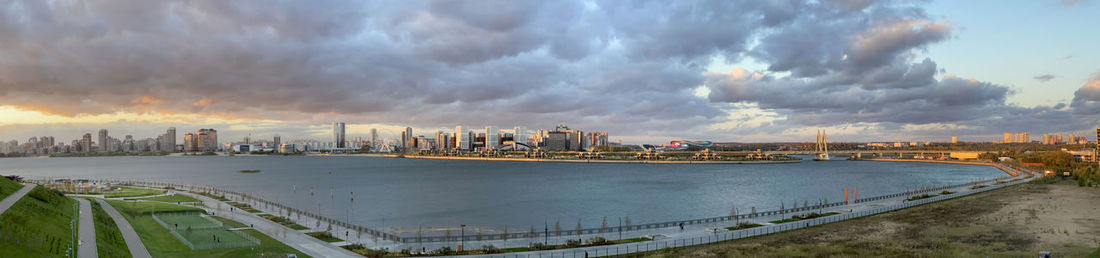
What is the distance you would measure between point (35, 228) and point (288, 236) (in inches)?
583

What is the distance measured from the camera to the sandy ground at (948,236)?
3422 cm

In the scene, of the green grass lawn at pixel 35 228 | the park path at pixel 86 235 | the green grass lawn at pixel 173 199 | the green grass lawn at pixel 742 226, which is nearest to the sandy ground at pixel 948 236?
the green grass lawn at pixel 742 226

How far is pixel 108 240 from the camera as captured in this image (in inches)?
1406

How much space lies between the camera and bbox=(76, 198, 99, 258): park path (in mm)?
30852

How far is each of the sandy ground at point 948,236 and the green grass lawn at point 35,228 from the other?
35.3 meters

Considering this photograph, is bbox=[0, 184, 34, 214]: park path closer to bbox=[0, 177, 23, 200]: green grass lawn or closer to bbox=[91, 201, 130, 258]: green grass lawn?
bbox=[0, 177, 23, 200]: green grass lawn

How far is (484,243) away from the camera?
1547 inches

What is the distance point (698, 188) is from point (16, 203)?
3717 inches

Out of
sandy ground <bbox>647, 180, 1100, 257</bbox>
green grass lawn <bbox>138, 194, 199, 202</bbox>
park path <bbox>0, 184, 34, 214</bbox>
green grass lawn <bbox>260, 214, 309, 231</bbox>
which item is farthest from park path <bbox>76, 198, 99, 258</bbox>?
sandy ground <bbox>647, 180, 1100, 257</bbox>

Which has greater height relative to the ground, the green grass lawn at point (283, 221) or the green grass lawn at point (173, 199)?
the green grass lawn at point (283, 221)

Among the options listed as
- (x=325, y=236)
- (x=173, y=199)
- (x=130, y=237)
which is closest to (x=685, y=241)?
(x=325, y=236)

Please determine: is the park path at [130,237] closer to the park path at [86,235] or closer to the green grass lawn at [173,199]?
the park path at [86,235]

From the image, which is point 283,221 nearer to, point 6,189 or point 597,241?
point 6,189

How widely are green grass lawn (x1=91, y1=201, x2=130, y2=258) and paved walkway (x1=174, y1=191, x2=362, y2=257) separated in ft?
31.1
